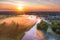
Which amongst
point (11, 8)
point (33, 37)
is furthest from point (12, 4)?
point (33, 37)

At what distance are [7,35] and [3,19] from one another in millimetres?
122

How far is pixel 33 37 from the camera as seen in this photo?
88 centimetres

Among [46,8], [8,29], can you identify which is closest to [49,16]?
[46,8]

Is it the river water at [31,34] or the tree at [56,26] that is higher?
the tree at [56,26]

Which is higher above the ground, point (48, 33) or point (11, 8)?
point (11, 8)

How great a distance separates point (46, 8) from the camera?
0.81 metres

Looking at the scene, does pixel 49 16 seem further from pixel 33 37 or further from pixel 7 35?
pixel 7 35

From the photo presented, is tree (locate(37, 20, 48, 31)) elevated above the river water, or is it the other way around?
tree (locate(37, 20, 48, 31))

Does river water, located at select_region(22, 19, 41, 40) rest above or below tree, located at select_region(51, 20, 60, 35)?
below

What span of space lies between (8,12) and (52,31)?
34 cm

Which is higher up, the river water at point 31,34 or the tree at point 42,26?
the tree at point 42,26

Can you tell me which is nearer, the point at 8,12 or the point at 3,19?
the point at 8,12

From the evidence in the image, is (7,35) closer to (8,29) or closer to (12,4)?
(8,29)

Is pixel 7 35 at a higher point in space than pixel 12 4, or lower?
lower
